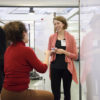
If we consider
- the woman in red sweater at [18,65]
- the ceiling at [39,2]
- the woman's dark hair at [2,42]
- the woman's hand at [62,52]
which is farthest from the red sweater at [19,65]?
the ceiling at [39,2]

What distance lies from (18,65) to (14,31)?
0.91 feet

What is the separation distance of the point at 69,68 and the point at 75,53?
0.78 feet

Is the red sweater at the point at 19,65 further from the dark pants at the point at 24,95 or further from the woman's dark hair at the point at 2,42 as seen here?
the woman's dark hair at the point at 2,42

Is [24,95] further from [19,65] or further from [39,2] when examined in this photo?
[39,2]

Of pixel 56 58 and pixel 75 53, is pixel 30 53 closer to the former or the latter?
pixel 56 58

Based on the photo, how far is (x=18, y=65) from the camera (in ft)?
4.33

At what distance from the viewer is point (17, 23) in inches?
54.7

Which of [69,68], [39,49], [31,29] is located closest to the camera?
[69,68]

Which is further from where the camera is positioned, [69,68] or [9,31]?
[69,68]

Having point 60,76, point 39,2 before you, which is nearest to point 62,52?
point 60,76

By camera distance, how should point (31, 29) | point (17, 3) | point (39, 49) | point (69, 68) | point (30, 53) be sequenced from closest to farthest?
point (30, 53), point (69, 68), point (39, 49), point (17, 3), point (31, 29)

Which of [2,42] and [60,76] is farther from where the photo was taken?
[60,76]

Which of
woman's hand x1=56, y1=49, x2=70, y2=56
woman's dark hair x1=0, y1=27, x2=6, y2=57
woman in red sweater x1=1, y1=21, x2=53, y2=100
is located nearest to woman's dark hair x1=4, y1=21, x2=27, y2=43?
woman in red sweater x1=1, y1=21, x2=53, y2=100

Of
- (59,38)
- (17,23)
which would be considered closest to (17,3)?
(59,38)
